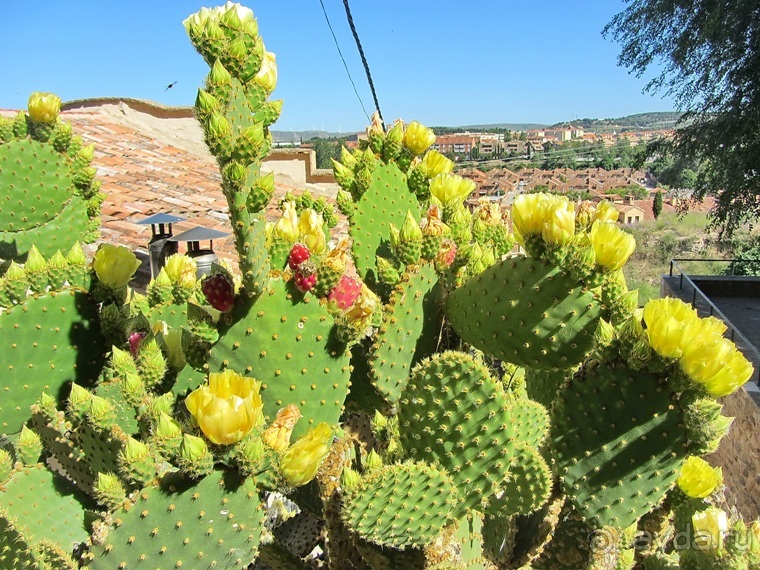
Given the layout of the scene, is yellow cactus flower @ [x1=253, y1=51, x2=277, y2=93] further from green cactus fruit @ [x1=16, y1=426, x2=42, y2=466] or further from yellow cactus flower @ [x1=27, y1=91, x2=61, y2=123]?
yellow cactus flower @ [x1=27, y1=91, x2=61, y2=123]

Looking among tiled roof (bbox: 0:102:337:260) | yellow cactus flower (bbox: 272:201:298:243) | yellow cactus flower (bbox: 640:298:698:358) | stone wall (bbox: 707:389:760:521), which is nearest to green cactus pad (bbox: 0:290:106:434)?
yellow cactus flower (bbox: 272:201:298:243)

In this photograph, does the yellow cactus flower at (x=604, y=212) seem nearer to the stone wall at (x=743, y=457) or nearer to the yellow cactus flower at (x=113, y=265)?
the yellow cactus flower at (x=113, y=265)

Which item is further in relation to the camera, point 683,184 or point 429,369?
point 683,184

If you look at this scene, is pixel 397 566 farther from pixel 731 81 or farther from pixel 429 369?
pixel 731 81

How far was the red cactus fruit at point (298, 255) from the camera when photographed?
4.48ft

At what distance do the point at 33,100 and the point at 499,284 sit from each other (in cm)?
201

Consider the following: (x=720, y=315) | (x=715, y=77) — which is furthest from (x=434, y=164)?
(x=715, y=77)

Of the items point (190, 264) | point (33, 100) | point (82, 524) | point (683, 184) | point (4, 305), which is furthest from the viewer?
point (683, 184)

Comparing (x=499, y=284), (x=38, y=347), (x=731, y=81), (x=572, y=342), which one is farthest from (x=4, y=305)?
(x=731, y=81)

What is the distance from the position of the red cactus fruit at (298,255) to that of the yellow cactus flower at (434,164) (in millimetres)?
865

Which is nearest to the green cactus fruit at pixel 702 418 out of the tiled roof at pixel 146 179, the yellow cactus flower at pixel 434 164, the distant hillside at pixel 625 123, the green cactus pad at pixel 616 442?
the green cactus pad at pixel 616 442

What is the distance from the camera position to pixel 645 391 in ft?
4.49

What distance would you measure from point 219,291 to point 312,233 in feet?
0.82

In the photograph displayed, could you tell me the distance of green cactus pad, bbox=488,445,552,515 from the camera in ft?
5.27
